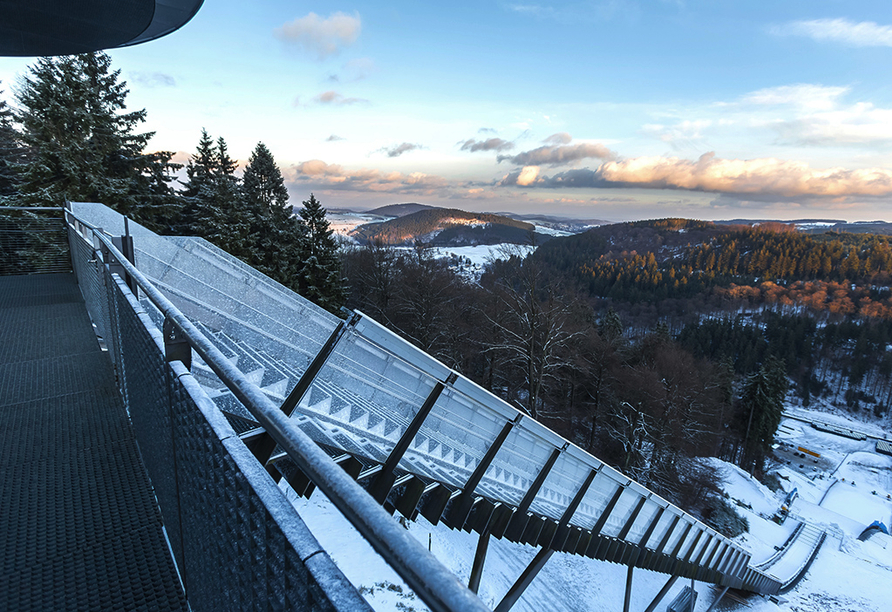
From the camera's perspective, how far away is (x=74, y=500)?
7.44ft

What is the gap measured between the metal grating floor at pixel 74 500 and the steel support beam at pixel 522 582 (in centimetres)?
535

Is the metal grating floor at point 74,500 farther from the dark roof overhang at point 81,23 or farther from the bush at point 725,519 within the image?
the bush at point 725,519

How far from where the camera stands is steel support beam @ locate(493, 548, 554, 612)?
19.6 feet

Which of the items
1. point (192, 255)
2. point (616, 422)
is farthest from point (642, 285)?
point (192, 255)

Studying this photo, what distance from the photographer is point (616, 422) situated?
27156mm

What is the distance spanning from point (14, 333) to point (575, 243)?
17392 cm

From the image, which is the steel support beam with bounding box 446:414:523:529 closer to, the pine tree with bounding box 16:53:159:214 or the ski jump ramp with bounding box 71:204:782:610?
the ski jump ramp with bounding box 71:204:782:610

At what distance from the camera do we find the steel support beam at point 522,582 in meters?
5.97

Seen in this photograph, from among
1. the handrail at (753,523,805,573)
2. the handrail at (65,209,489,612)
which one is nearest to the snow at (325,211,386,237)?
the handrail at (65,209,489,612)

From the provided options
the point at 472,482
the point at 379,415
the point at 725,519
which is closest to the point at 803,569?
the point at 725,519

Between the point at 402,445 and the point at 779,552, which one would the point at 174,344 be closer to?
the point at 402,445

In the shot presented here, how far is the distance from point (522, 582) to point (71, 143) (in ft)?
77.3

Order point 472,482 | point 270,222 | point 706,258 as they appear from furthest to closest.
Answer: point 706,258 → point 270,222 → point 472,482

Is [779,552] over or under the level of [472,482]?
under
